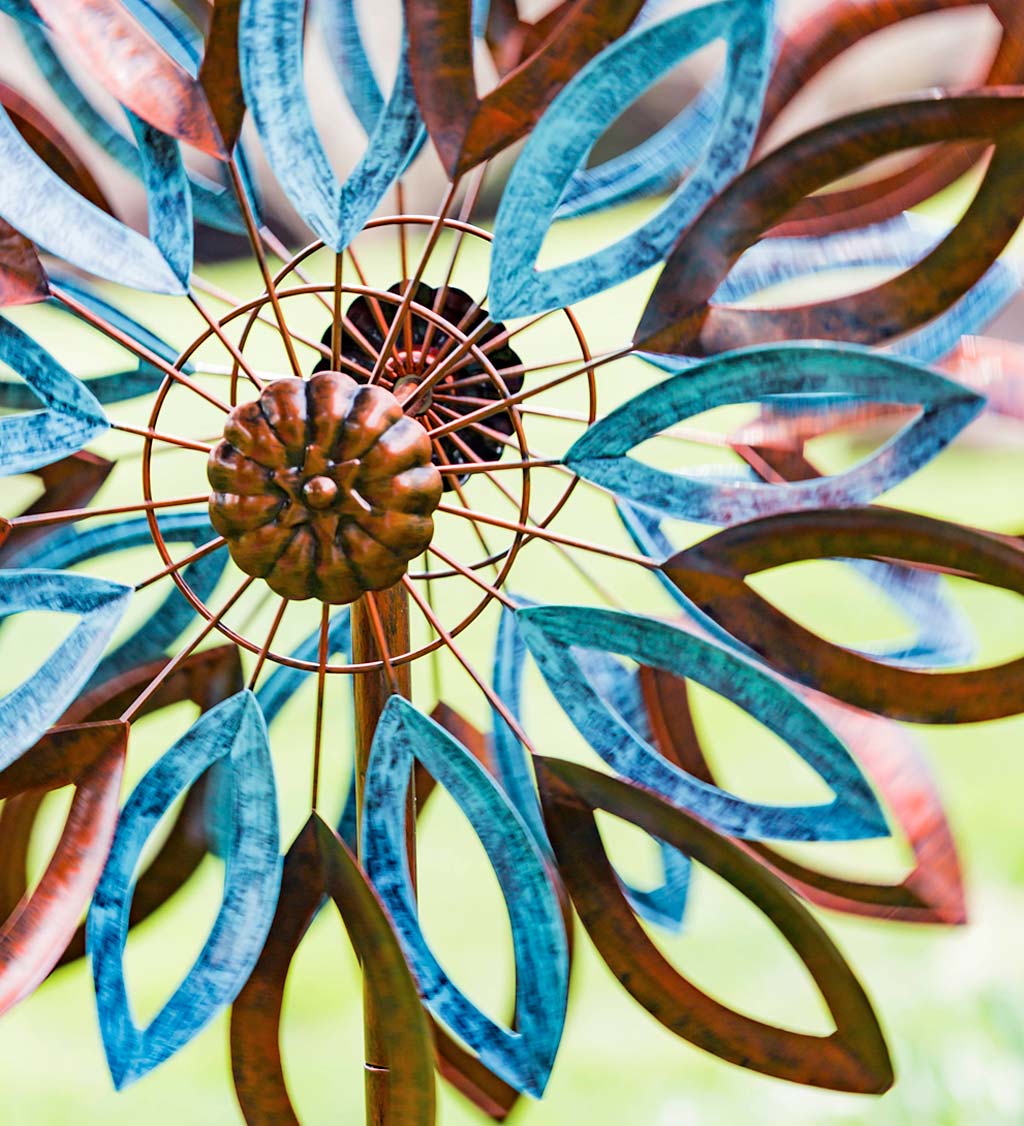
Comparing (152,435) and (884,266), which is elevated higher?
(884,266)

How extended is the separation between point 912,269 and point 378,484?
9.4 inches

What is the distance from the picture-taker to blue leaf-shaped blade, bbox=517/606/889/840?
1.53 ft

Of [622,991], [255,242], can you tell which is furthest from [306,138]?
[622,991]

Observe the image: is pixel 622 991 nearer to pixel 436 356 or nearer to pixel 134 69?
pixel 436 356

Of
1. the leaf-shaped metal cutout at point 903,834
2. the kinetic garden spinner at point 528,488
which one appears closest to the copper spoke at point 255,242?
the kinetic garden spinner at point 528,488

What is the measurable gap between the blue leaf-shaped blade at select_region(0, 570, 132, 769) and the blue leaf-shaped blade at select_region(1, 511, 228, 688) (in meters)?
0.18

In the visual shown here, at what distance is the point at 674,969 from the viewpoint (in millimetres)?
515

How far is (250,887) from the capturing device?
51 centimetres

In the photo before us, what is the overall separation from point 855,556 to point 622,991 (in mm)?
1014

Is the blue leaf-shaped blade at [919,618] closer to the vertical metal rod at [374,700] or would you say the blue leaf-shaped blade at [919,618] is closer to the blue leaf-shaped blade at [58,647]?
the vertical metal rod at [374,700]

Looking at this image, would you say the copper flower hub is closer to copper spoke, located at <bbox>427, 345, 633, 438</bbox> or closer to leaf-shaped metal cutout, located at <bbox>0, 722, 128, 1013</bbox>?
copper spoke, located at <bbox>427, 345, 633, 438</bbox>

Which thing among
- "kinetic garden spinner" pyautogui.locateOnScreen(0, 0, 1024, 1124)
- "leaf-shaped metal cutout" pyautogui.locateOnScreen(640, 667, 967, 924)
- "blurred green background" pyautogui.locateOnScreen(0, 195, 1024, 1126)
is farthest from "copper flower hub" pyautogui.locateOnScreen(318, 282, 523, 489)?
"blurred green background" pyautogui.locateOnScreen(0, 195, 1024, 1126)

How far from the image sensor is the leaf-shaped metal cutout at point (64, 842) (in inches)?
19.8

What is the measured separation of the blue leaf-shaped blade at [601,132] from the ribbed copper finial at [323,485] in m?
0.08
